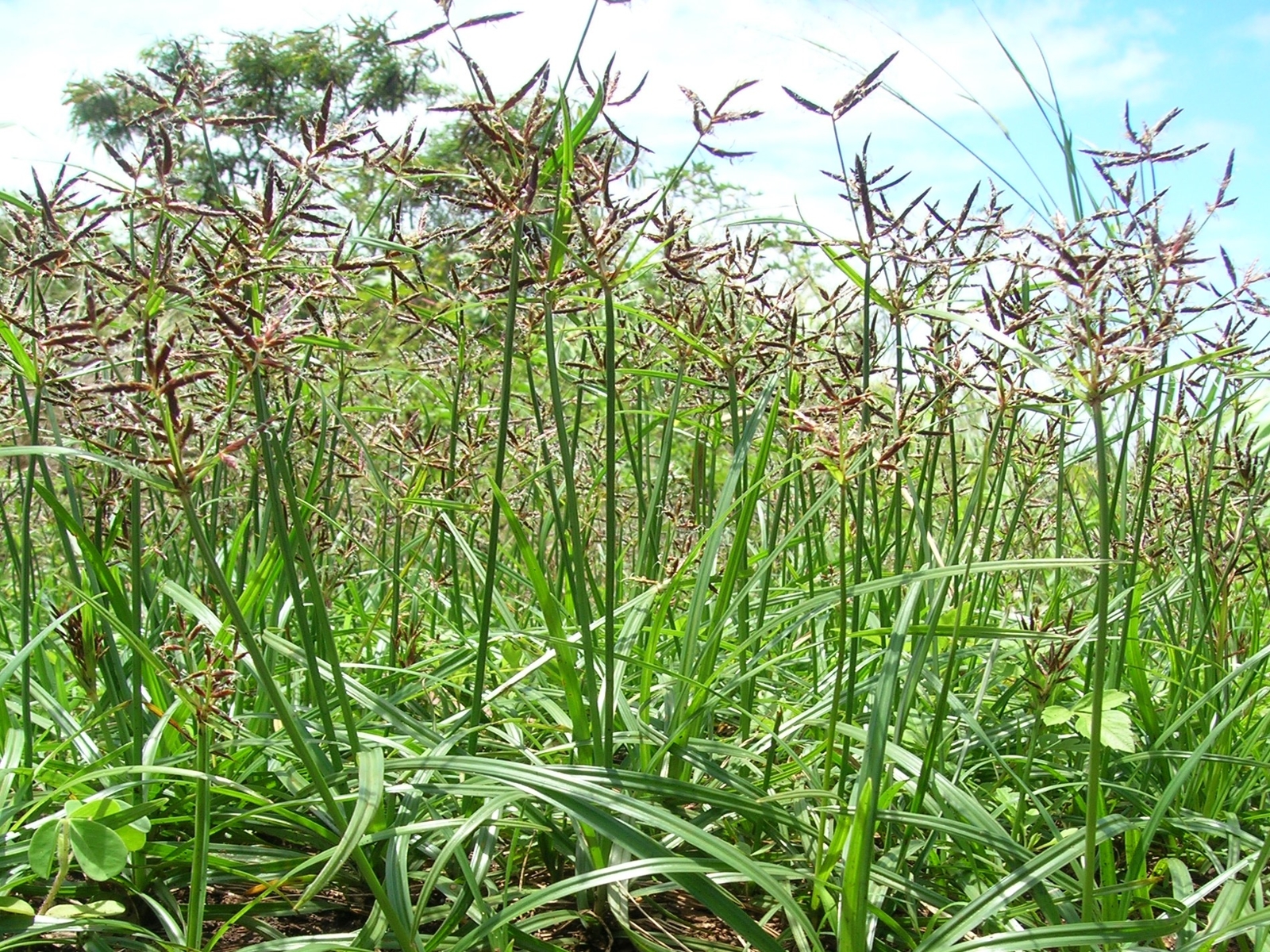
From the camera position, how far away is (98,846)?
4.57ft

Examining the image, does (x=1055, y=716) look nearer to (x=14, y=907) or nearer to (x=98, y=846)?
(x=98, y=846)

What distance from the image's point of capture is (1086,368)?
1239 millimetres

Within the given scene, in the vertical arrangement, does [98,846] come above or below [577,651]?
below

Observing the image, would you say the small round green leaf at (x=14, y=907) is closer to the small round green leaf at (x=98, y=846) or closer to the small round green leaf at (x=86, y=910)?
the small round green leaf at (x=86, y=910)

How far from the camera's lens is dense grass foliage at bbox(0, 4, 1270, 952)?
1364 mm

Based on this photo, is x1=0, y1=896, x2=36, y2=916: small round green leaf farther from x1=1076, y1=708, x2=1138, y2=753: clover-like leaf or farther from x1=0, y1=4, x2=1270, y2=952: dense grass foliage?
x1=1076, y1=708, x2=1138, y2=753: clover-like leaf

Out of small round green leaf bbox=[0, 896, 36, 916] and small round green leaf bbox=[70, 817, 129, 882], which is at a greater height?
small round green leaf bbox=[70, 817, 129, 882]

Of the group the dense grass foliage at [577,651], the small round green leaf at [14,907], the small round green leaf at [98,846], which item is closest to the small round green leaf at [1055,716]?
the dense grass foliage at [577,651]

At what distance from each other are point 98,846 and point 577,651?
0.92 meters

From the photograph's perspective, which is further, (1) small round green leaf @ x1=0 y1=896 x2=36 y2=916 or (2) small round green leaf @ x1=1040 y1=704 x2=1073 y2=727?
(2) small round green leaf @ x1=1040 y1=704 x2=1073 y2=727

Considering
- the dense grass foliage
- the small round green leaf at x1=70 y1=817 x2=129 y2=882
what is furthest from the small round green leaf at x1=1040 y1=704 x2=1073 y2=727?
the small round green leaf at x1=70 y1=817 x2=129 y2=882

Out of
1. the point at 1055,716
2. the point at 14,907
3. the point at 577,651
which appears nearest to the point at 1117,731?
the point at 1055,716

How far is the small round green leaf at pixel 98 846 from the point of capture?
138 centimetres

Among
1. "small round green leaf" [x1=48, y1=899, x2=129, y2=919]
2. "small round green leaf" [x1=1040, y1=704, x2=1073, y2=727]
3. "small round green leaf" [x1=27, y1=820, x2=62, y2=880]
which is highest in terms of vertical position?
"small round green leaf" [x1=1040, y1=704, x2=1073, y2=727]
